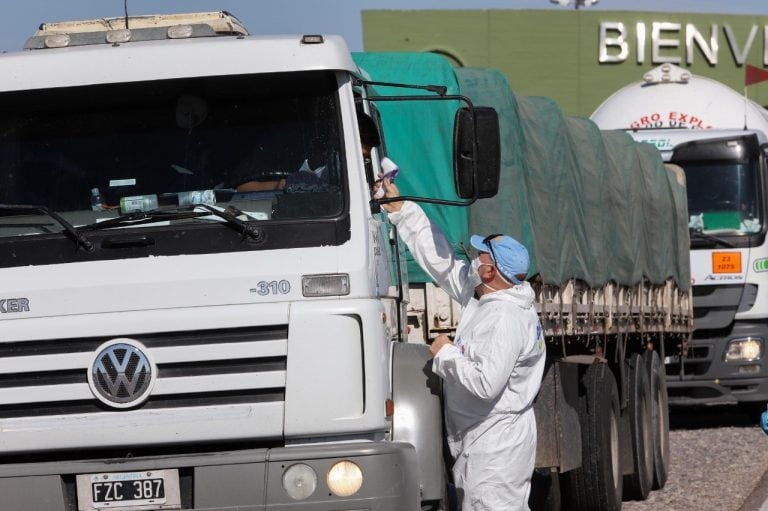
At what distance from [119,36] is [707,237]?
1092cm

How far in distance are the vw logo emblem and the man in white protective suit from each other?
55.5 inches

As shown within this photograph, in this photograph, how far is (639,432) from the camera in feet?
41.2

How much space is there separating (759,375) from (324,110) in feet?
37.1

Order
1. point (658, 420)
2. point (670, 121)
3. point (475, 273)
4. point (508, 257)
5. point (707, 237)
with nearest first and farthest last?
point (508, 257) < point (475, 273) < point (658, 420) < point (707, 237) < point (670, 121)

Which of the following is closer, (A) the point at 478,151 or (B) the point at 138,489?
(B) the point at 138,489

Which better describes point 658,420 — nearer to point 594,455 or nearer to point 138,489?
point 594,455

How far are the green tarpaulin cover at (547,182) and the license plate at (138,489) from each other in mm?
2764

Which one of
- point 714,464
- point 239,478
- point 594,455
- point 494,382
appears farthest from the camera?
point 714,464

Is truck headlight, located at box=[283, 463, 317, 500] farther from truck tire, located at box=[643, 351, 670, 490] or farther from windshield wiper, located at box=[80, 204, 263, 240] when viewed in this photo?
truck tire, located at box=[643, 351, 670, 490]

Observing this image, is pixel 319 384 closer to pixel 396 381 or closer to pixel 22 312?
pixel 396 381

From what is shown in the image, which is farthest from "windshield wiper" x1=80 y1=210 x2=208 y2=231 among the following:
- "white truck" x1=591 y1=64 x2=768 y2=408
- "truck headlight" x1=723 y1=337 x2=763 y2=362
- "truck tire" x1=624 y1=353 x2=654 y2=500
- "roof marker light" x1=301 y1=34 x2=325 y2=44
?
"truck headlight" x1=723 y1=337 x2=763 y2=362

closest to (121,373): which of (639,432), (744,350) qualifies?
(639,432)

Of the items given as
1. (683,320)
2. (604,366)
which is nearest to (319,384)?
(604,366)

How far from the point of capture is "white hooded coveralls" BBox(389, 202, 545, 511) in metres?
6.87
